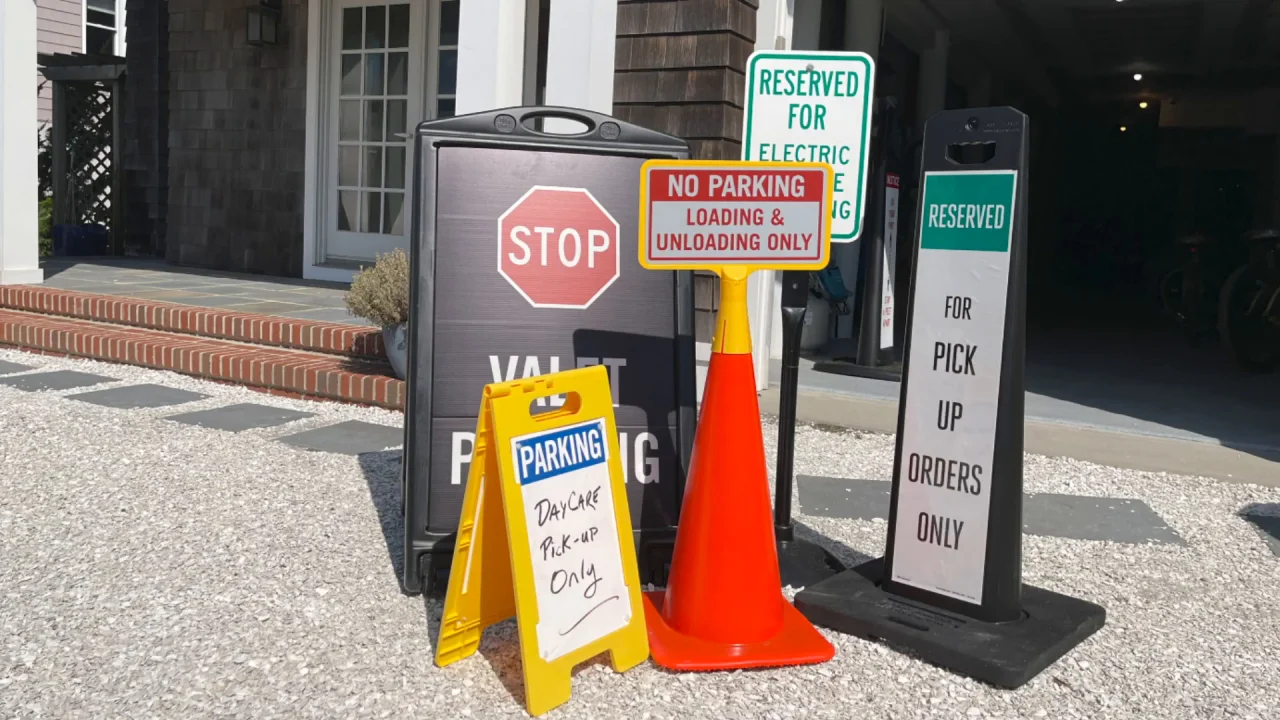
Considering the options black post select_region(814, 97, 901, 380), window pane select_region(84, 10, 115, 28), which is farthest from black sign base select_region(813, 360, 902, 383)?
window pane select_region(84, 10, 115, 28)

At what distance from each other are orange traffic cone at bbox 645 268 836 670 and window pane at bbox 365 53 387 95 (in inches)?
263

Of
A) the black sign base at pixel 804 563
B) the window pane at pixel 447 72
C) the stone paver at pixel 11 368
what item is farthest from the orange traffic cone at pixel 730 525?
the window pane at pixel 447 72

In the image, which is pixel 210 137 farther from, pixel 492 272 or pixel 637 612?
pixel 637 612

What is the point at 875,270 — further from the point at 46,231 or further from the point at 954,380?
the point at 46,231

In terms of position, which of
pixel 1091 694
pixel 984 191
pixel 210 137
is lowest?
pixel 1091 694

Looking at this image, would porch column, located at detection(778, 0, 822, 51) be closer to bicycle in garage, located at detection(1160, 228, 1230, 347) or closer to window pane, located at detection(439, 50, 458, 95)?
window pane, located at detection(439, 50, 458, 95)

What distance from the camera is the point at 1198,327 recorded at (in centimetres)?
866

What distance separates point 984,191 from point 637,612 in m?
1.26

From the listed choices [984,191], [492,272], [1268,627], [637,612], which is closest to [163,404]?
[492,272]

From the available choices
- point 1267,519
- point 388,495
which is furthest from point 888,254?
point 388,495

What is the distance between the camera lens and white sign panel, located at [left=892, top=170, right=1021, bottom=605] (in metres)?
2.57

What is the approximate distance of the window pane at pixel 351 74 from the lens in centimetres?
871

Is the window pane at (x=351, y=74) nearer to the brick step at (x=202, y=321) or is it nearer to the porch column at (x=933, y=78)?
the brick step at (x=202, y=321)

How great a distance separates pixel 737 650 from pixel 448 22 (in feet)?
22.4
